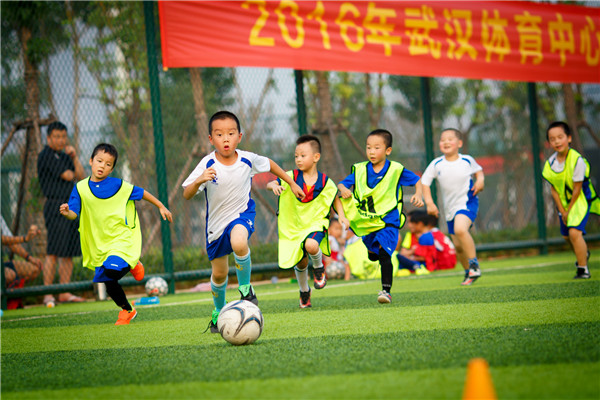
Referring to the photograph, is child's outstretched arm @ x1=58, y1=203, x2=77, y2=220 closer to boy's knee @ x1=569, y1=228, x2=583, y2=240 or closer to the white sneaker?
the white sneaker

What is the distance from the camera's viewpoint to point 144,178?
1037 cm

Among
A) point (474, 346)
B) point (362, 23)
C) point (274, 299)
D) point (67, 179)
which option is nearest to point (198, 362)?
point (474, 346)

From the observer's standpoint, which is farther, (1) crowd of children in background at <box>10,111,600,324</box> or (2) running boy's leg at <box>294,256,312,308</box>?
A: (2) running boy's leg at <box>294,256,312,308</box>

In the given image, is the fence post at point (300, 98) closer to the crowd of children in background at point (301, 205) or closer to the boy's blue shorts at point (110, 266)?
the crowd of children in background at point (301, 205)

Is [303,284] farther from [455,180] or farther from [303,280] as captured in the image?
[455,180]

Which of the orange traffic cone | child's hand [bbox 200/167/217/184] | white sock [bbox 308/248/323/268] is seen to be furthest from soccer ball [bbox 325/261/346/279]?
the orange traffic cone

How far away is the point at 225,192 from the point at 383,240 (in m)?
1.81

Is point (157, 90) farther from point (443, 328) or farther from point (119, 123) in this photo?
point (443, 328)

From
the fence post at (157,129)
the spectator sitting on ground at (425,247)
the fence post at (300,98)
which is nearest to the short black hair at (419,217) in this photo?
the spectator sitting on ground at (425,247)

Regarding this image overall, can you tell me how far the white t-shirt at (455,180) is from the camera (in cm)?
845

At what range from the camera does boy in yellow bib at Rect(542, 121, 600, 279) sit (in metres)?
8.15

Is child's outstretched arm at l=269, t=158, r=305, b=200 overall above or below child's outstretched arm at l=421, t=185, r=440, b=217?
above

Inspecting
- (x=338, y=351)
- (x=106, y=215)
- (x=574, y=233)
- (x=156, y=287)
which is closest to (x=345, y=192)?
(x=106, y=215)

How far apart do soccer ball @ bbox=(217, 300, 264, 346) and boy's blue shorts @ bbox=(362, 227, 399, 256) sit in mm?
2408
